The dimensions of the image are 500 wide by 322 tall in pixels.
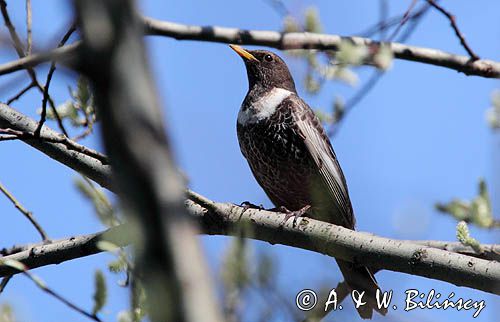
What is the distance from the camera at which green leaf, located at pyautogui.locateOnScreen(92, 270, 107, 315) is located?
3.47 meters

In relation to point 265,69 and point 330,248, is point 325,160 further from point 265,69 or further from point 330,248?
point 330,248

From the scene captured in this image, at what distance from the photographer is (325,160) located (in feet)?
20.4

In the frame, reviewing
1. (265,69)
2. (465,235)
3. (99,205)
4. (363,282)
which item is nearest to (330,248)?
(465,235)

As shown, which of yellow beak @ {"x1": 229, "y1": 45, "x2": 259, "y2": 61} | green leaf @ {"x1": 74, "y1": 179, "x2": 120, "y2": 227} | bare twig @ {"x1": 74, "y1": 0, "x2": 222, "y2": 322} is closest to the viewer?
bare twig @ {"x1": 74, "y1": 0, "x2": 222, "y2": 322}

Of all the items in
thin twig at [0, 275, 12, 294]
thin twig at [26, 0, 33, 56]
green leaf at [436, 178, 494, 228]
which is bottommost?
green leaf at [436, 178, 494, 228]

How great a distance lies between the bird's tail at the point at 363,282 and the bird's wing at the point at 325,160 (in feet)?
2.14

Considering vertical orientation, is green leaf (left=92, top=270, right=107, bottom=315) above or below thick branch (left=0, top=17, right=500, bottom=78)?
below

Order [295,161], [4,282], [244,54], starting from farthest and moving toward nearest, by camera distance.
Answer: [244,54]
[295,161]
[4,282]

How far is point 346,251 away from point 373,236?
0.19 metres

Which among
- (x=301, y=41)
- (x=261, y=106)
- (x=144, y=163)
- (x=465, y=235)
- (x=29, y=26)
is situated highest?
(x=261, y=106)

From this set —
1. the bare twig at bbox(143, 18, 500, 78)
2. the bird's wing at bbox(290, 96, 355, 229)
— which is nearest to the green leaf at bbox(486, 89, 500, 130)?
the bare twig at bbox(143, 18, 500, 78)

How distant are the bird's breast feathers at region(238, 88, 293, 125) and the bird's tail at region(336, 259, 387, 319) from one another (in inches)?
57.5

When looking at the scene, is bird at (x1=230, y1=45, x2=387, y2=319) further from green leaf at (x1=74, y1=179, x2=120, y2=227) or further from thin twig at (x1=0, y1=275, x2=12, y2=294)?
thin twig at (x1=0, y1=275, x2=12, y2=294)

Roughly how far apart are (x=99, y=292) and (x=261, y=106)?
3.27 meters
